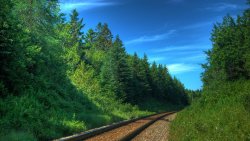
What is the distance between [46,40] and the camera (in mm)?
29578

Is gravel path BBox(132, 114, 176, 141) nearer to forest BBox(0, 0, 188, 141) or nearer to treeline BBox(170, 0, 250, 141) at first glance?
treeline BBox(170, 0, 250, 141)

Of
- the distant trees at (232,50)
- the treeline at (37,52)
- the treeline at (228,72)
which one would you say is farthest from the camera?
the distant trees at (232,50)

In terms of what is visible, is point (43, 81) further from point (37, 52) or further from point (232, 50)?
point (232, 50)

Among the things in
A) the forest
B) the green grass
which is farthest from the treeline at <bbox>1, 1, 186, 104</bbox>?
the green grass

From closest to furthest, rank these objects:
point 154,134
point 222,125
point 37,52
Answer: point 222,125, point 154,134, point 37,52

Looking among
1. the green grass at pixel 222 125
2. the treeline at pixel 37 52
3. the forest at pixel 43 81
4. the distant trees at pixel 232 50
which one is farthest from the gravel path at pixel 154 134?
the distant trees at pixel 232 50

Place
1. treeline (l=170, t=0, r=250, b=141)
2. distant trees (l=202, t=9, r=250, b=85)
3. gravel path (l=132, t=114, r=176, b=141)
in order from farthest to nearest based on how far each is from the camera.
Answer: distant trees (l=202, t=9, r=250, b=85)
treeline (l=170, t=0, r=250, b=141)
gravel path (l=132, t=114, r=176, b=141)

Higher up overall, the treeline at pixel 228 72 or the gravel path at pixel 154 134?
A: the treeline at pixel 228 72

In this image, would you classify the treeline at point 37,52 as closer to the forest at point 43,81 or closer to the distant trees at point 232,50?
the forest at point 43,81

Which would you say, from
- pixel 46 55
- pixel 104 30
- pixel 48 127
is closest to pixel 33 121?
pixel 48 127

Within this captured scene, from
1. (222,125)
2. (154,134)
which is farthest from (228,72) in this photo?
(222,125)

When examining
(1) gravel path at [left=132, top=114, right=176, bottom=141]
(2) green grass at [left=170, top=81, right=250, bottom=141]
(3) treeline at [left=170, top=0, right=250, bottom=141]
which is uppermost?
(3) treeline at [left=170, top=0, right=250, bottom=141]

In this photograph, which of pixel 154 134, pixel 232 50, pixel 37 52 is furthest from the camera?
pixel 232 50

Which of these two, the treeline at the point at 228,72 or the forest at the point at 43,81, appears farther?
the treeline at the point at 228,72
